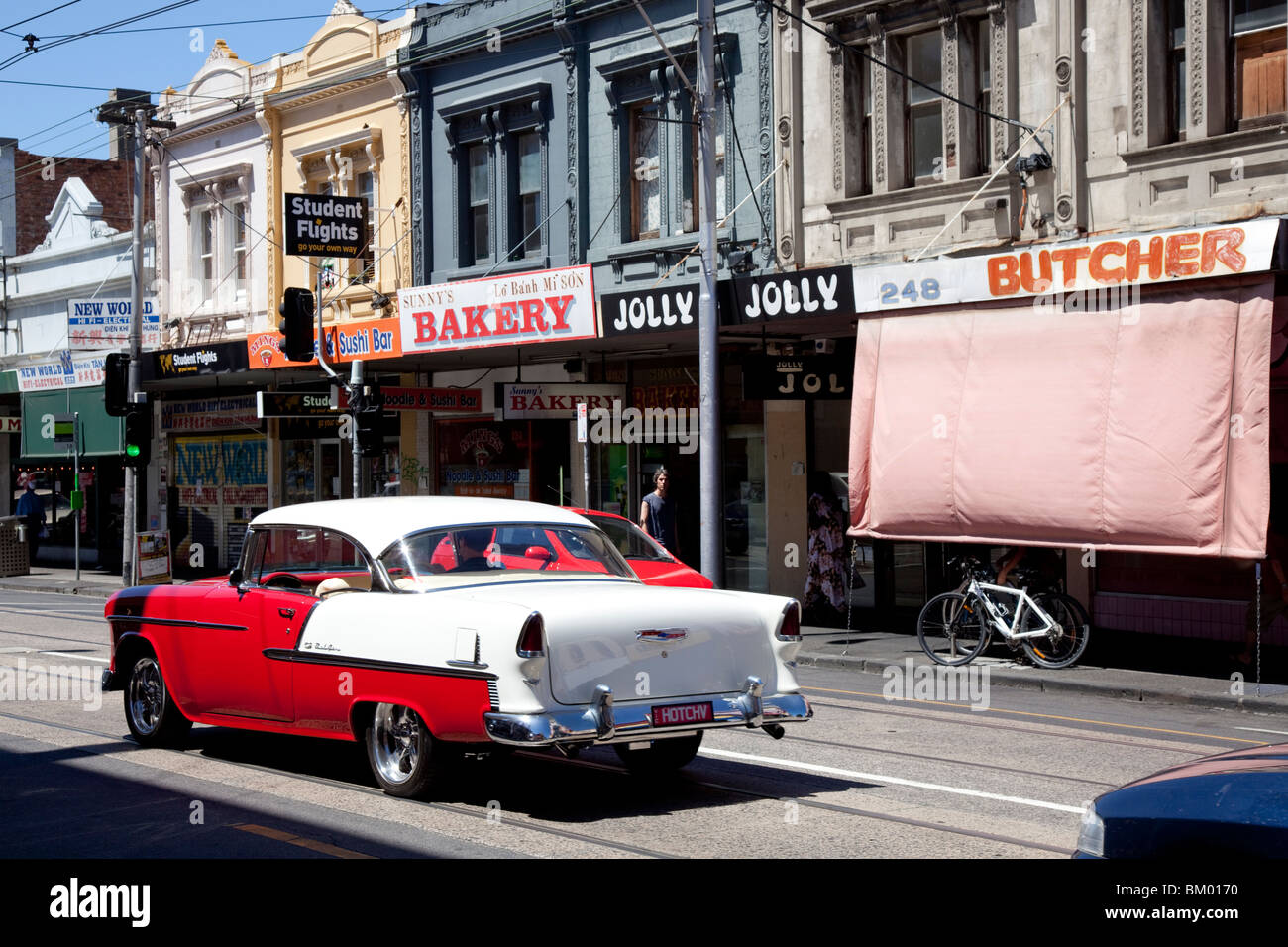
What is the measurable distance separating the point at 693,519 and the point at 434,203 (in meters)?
7.90

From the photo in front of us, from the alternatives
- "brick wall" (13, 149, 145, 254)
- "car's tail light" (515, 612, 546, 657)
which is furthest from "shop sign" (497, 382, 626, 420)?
"brick wall" (13, 149, 145, 254)

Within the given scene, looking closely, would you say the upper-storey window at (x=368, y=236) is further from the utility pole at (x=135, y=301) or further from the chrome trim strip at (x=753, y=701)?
the chrome trim strip at (x=753, y=701)

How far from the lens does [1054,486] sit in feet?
51.6

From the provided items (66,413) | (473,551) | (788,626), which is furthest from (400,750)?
(66,413)

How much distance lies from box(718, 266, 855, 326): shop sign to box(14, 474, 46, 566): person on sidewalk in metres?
23.7

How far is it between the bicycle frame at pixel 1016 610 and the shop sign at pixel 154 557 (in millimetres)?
15701

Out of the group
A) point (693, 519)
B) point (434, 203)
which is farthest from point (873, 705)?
point (434, 203)

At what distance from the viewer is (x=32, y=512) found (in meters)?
37.2

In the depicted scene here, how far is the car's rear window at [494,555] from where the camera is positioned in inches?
340

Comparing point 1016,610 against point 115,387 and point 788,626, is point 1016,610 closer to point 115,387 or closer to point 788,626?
point 788,626

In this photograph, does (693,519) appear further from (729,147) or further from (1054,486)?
(1054,486)

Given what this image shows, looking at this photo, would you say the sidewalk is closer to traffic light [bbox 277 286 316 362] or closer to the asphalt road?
the asphalt road

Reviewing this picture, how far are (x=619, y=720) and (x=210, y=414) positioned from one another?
1080 inches
